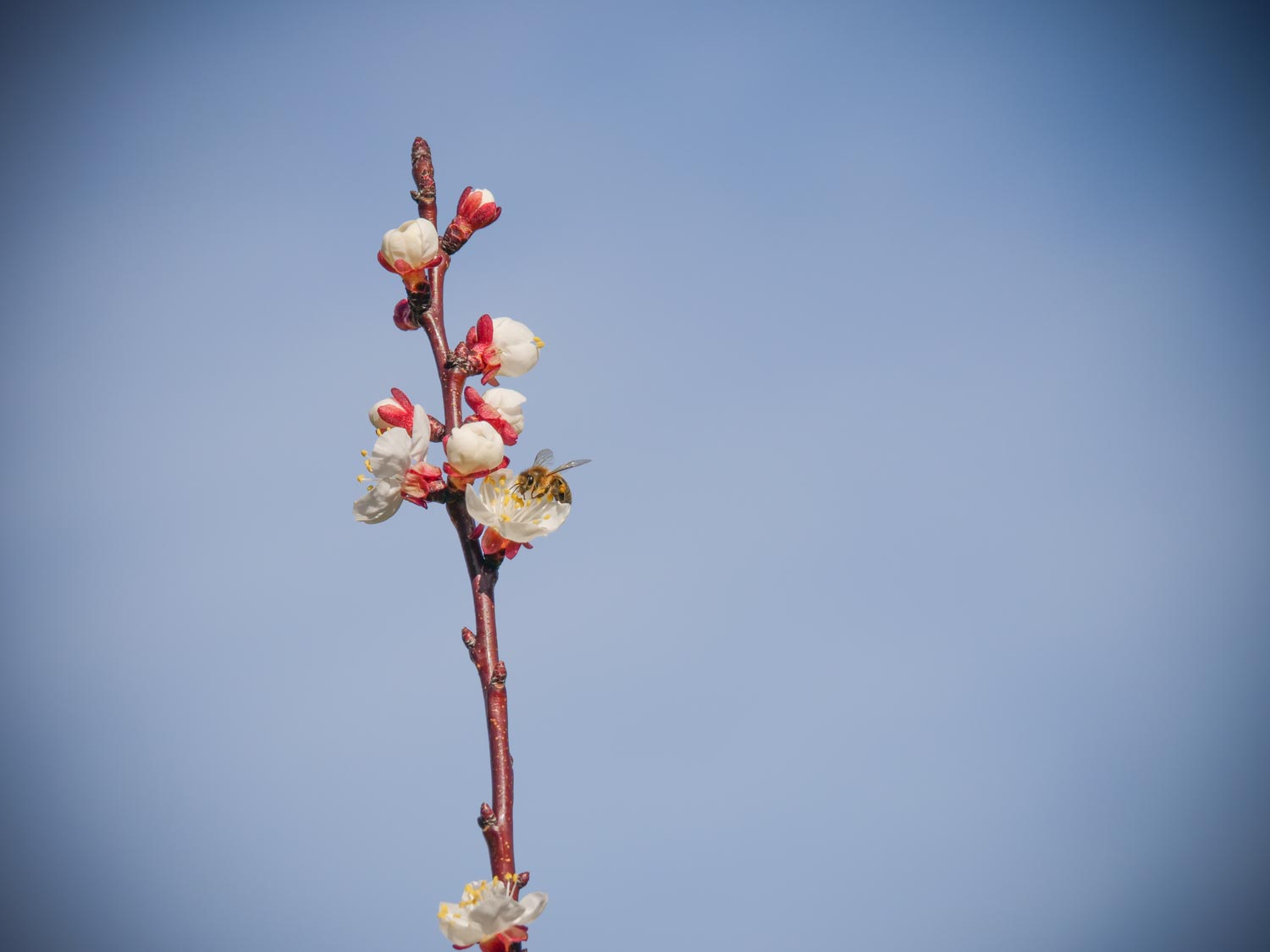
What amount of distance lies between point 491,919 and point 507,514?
567mm

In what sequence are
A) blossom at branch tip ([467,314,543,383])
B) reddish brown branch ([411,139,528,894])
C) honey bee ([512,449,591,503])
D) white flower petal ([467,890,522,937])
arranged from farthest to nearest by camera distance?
1. blossom at branch tip ([467,314,543,383])
2. honey bee ([512,449,591,503])
3. reddish brown branch ([411,139,528,894])
4. white flower petal ([467,890,522,937])

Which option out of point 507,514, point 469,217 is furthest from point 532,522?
point 469,217

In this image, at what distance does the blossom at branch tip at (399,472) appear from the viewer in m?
1.33

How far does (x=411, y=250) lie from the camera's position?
1497mm

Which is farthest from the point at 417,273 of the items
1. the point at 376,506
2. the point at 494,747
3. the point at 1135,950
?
the point at 1135,950

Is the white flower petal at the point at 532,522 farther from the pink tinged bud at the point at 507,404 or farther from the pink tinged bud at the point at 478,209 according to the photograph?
the pink tinged bud at the point at 478,209

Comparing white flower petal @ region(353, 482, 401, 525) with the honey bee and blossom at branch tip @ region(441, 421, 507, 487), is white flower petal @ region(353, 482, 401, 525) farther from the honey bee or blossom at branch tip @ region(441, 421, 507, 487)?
the honey bee

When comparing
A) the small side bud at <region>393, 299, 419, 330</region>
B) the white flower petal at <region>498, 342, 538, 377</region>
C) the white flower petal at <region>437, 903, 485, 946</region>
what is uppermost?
the small side bud at <region>393, 299, 419, 330</region>

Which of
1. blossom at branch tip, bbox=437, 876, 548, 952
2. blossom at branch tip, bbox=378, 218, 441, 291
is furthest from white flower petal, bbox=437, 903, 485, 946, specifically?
blossom at branch tip, bbox=378, 218, 441, 291

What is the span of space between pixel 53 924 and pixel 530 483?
226 feet

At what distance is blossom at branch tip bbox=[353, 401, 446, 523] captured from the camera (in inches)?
52.4

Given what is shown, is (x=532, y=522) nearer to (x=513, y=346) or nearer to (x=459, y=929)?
(x=513, y=346)

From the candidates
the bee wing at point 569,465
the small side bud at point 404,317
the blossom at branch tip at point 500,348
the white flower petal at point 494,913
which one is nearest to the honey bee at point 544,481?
the bee wing at point 569,465

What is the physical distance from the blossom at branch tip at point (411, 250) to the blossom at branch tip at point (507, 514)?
1.45ft
